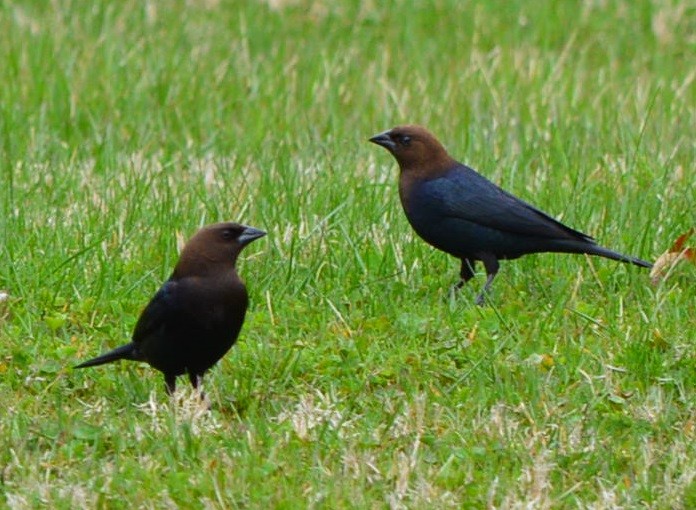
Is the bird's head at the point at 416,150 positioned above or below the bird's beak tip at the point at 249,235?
below

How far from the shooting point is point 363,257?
6.78 meters

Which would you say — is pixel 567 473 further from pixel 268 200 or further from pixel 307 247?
pixel 268 200

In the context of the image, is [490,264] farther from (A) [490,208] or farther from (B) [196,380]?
(B) [196,380]

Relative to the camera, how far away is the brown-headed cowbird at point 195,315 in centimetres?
527

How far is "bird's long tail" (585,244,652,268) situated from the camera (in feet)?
21.5

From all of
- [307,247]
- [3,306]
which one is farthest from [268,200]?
[3,306]

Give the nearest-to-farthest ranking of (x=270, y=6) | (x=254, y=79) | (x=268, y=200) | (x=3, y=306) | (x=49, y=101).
A: (x=3, y=306) → (x=268, y=200) → (x=49, y=101) → (x=254, y=79) → (x=270, y=6)

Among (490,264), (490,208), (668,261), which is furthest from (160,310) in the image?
(668,261)

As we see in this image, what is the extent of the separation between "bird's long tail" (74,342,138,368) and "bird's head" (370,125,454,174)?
6.27 feet

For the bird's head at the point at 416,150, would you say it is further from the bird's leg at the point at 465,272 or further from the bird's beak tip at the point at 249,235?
the bird's beak tip at the point at 249,235

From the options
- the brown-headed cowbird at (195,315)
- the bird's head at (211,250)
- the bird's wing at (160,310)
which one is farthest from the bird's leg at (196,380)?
the bird's head at (211,250)

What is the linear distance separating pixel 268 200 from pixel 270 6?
4.72m

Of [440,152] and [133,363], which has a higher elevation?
[440,152]

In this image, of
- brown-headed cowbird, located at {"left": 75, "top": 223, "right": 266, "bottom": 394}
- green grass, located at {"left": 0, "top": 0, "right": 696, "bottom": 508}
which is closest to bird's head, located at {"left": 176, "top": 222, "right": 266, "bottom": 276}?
brown-headed cowbird, located at {"left": 75, "top": 223, "right": 266, "bottom": 394}
